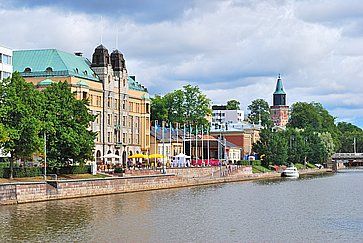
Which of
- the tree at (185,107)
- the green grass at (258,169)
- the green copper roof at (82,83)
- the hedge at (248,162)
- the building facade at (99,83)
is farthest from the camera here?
the tree at (185,107)

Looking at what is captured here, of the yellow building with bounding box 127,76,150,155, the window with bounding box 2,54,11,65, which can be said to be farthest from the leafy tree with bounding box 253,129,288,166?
the window with bounding box 2,54,11,65

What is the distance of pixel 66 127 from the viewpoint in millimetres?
87188

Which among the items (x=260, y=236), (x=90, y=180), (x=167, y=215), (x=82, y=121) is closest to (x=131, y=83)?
(x=82, y=121)

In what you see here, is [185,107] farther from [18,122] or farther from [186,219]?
[186,219]

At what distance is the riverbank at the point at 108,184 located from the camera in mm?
69744

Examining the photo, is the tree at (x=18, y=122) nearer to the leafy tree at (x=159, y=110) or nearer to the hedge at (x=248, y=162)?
the hedge at (x=248, y=162)

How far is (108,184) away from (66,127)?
7976 mm

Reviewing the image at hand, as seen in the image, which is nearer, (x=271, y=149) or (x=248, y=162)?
(x=248, y=162)

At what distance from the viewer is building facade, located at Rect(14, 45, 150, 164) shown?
115m

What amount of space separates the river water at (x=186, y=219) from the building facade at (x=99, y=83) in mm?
37449

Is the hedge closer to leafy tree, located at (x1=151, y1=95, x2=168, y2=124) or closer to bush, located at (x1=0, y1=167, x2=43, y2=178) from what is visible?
leafy tree, located at (x1=151, y1=95, x2=168, y2=124)

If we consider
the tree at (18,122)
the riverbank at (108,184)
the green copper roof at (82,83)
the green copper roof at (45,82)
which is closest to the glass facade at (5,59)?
the green copper roof at (45,82)

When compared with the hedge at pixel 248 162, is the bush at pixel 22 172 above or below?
below

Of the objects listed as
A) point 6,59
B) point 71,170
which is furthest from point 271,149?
point 71,170
